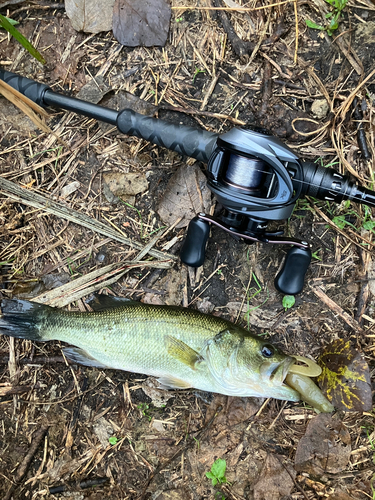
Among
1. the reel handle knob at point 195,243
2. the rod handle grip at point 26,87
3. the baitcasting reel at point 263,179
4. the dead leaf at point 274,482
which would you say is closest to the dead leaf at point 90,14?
the rod handle grip at point 26,87

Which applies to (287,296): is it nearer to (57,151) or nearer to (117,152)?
(117,152)

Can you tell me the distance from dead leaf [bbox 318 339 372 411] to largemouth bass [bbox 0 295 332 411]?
0.36 meters

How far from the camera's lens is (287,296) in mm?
3389

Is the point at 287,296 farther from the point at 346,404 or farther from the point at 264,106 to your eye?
the point at 264,106

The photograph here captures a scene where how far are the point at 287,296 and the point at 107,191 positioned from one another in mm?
2000

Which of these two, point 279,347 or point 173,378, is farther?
point 279,347

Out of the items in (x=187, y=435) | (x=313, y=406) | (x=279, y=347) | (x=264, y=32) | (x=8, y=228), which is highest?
(x=264, y=32)

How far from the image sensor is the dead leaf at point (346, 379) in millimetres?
3154

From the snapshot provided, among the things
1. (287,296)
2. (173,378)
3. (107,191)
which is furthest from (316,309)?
(107,191)

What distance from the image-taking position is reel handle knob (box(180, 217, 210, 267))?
3.12 meters

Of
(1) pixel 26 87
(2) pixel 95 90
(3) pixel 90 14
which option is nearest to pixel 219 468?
(2) pixel 95 90

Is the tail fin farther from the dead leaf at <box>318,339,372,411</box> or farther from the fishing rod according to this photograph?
the dead leaf at <box>318,339,372,411</box>

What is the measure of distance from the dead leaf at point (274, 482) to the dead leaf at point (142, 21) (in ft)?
13.3

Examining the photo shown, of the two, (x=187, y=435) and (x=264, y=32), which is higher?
(x=264, y=32)
